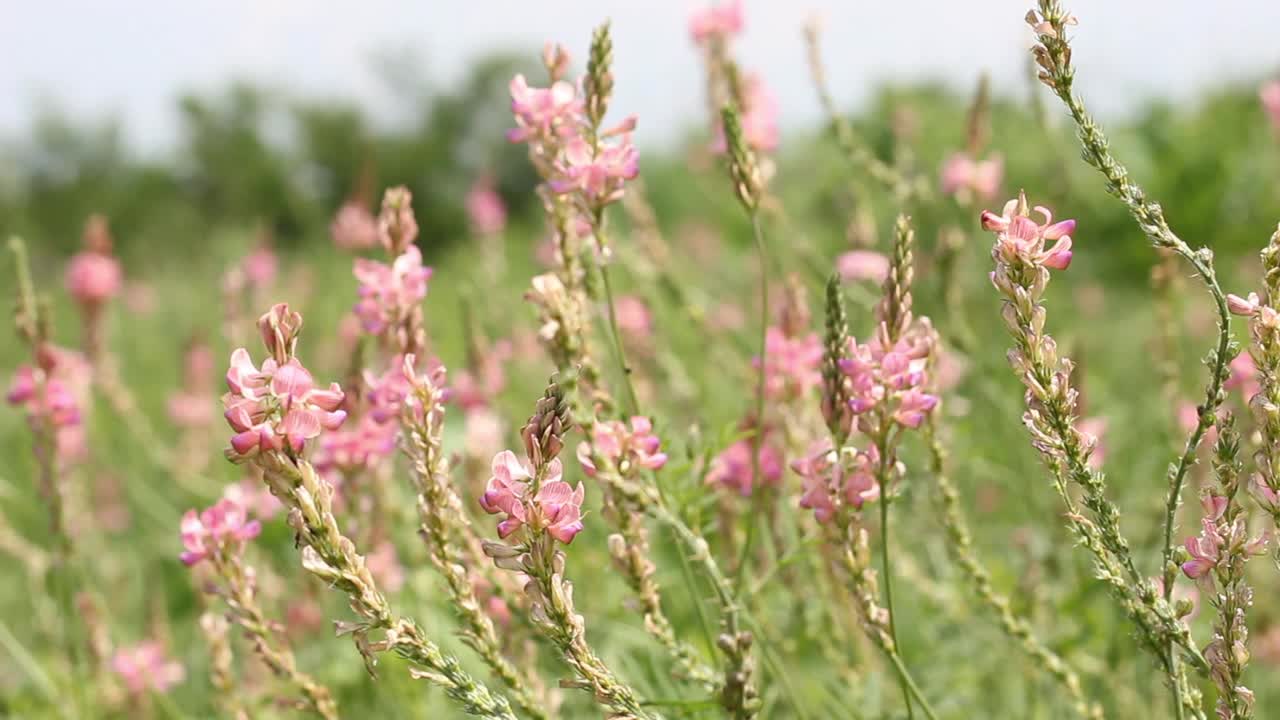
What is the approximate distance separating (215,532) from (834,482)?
77cm

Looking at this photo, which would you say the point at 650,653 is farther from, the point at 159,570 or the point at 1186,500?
the point at 159,570

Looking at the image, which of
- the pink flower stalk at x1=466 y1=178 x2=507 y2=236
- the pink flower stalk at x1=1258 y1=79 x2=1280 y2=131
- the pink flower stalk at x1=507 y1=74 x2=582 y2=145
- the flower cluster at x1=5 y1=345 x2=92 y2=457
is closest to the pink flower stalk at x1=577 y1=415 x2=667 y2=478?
the pink flower stalk at x1=507 y1=74 x2=582 y2=145

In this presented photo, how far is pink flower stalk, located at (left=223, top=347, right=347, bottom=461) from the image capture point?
108 cm

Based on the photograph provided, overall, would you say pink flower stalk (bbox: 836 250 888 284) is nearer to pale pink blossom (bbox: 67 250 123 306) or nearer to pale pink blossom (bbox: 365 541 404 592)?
pale pink blossom (bbox: 365 541 404 592)

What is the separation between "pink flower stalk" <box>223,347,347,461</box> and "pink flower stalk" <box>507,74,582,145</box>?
0.62 meters

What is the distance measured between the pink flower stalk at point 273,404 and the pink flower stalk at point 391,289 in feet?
1.95

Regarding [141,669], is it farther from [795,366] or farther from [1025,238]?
[1025,238]

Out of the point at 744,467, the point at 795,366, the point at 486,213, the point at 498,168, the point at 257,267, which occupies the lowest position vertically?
the point at 744,467

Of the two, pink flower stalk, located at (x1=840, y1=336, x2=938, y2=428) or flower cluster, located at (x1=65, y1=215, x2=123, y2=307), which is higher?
flower cluster, located at (x1=65, y1=215, x2=123, y2=307)

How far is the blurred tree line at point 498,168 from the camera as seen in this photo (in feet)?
20.6

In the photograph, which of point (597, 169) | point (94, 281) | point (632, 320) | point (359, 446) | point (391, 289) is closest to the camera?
point (597, 169)

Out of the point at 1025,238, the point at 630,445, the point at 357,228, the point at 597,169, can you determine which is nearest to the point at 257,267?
the point at 357,228

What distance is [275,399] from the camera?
1.10 m

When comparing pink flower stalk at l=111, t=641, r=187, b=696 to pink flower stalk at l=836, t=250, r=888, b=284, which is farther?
pink flower stalk at l=836, t=250, r=888, b=284
